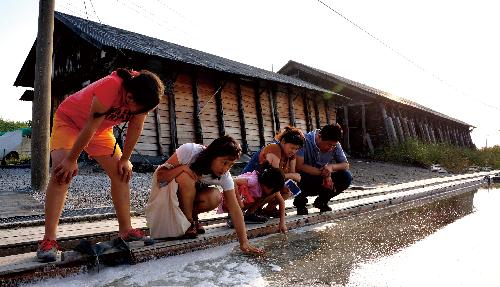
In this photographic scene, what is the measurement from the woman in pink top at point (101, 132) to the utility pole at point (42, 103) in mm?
3813

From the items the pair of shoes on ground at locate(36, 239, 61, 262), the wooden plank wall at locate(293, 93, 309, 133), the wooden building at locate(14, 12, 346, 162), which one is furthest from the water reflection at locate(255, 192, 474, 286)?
the wooden plank wall at locate(293, 93, 309, 133)

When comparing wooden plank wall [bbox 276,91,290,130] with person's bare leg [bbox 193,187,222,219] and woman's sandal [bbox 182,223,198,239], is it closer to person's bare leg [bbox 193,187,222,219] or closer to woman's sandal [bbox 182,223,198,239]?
person's bare leg [bbox 193,187,222,219]

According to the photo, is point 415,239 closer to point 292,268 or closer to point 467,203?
point 292,268

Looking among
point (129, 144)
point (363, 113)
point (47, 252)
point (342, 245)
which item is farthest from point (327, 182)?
point (363, 113)

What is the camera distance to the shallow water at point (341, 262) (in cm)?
200

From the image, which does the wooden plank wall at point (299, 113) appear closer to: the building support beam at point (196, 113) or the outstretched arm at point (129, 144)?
the building support beam at point (196, 113)

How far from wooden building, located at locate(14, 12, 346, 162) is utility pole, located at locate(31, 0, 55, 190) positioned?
2.42 meters

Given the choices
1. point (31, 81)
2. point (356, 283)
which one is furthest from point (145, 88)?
point (31, 81)

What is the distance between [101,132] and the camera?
2.40m

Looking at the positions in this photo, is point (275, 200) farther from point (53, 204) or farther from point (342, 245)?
point (53, 204)

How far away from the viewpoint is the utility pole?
5.58 metres

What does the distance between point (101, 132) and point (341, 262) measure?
1824 millimetres

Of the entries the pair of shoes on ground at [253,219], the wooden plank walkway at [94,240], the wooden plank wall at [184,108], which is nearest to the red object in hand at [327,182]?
the wooden plank walkway at [94,240]

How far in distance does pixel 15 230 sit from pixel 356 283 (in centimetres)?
268
